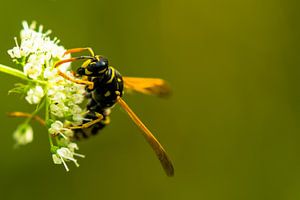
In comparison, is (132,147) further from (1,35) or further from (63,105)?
(63,105)

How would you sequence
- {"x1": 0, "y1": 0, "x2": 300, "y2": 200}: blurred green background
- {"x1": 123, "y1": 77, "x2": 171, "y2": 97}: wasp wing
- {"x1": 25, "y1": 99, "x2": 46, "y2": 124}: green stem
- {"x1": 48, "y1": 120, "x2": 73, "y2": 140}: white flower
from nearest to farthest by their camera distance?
{"x1": 25, "y1": 99, "x2": 46, "y2": 124}: green stem
{"x1": 48, "y1": 120, "x2": 73, "y2": 140}: white flower
{"x1": 123, "y1": 77, "x2": 171, "y2": 97}: wasp wing
{"x1": 0, "y1": 0, "x2": 300, "y2": 200}: blurred green background

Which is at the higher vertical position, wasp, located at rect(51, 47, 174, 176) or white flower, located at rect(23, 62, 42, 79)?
white flower, located at rect(23, 62, 42, 79)

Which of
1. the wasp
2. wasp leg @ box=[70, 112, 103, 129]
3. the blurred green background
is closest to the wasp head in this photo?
the wasp

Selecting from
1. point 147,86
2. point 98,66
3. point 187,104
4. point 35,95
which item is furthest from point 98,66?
point 187,104

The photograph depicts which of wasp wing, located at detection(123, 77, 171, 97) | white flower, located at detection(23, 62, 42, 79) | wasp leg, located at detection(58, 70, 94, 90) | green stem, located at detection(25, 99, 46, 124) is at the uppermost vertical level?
white flower, located at detection(23, 62, 42, 79)

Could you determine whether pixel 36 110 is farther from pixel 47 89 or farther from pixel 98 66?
pixel 98 66

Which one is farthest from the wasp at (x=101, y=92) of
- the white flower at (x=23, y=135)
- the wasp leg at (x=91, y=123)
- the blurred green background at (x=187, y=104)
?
the blurred green background at (x=187, y=104)

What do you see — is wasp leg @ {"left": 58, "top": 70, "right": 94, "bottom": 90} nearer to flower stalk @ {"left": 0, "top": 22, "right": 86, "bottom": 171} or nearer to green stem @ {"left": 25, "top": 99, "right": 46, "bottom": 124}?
flower stalk @ {"left": 0, "top": 22, "right": 86, "bottom": 171}
